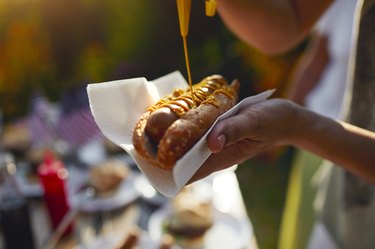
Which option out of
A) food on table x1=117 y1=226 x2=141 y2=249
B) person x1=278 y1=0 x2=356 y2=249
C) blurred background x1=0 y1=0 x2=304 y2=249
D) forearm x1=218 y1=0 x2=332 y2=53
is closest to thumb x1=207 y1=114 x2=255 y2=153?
forearm x1=218 y1=0 x2=332 y2=53

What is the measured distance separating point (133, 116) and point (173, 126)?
0.90 ft

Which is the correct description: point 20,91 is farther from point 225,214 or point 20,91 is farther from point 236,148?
point 236,148

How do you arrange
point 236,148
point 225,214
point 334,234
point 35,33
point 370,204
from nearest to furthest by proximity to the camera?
1. point 236,148
2. point 370,204
3. point 334,234
4. point 225,214
5. point 35,33

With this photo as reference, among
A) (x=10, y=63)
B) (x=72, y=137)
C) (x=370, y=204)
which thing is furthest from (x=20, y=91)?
(x=370, y=204)

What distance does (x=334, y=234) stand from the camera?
2.04 m

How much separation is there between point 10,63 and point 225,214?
11.7 ft

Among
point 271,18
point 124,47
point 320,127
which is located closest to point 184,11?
point 320,127

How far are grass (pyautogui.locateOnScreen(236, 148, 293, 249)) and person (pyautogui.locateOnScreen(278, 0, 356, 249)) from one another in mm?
1434

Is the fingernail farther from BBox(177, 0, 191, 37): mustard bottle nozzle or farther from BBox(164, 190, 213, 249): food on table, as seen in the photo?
BBox(164, 190, 213, 249): food on table

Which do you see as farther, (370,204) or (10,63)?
(10,63)

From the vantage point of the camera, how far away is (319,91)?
287 cm

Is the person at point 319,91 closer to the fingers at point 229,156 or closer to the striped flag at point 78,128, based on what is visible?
the fingers at point 229,156

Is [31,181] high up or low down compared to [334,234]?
down

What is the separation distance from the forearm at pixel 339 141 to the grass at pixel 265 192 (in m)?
2.80
